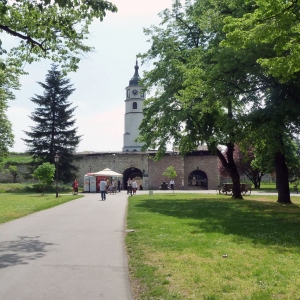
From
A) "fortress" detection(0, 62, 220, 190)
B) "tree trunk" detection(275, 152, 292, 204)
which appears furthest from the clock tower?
"tree trunk" detection(275, 152, 292, 204)

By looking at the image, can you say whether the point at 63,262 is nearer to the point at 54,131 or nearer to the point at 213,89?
the point at 213,89

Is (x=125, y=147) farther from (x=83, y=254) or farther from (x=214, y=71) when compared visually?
(x=83, y=254)

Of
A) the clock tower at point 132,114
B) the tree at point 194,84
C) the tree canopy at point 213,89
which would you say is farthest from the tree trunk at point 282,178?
the clock tower at point 132,114

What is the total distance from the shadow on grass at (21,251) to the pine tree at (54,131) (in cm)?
3552

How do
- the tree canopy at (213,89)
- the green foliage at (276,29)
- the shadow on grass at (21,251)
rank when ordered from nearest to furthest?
the shadow on grass at (21,251), the green foliage at (276,29), the tree canopy at (213,89)

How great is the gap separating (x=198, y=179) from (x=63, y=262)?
164ft

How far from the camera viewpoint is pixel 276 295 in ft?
16.1

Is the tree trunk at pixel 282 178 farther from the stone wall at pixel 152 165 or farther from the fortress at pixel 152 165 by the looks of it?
the stone wall at pixel 152 165

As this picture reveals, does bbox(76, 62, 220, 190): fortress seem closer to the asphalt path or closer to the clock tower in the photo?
the clock tower

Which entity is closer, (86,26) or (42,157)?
(86,26)

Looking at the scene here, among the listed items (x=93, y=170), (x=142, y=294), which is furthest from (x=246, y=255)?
(x=93, y=170)

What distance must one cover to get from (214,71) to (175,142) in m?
10.0

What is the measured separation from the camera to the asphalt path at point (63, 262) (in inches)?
205

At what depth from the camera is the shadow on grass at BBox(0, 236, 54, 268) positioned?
7055mm
